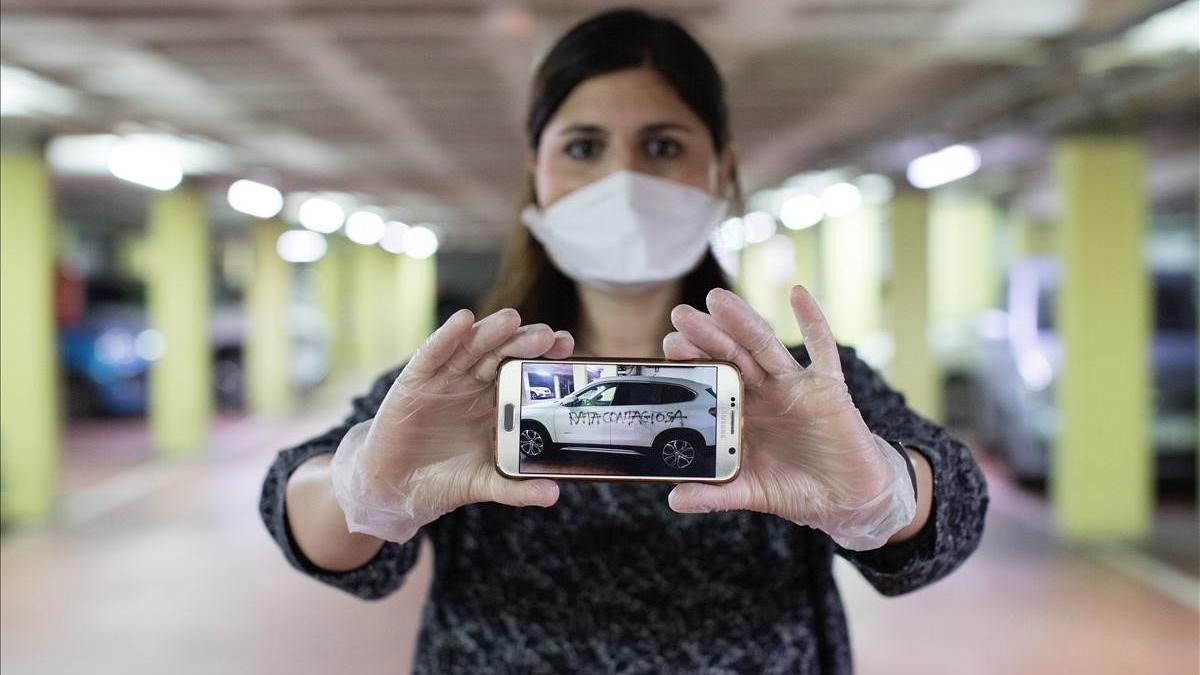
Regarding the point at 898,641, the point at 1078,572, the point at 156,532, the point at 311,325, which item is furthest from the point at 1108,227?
the point at 156,532

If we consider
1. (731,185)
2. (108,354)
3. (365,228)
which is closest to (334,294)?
(365,228)

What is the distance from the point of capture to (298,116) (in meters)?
7.21

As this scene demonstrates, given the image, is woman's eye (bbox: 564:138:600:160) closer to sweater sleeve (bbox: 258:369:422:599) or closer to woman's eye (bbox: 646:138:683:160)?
woman's eye (bbox: 646:138:683:160)

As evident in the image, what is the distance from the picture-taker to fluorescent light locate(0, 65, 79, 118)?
1.57 meters

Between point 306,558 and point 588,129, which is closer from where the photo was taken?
point 306,558

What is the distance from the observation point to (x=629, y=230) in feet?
4.52

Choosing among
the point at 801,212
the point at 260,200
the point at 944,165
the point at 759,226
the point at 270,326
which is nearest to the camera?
the point at 260,200

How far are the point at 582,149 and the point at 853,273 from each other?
12.4 metres

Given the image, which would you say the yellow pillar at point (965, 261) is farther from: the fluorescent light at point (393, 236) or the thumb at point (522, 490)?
Answer: the thumb at point (522, 490)

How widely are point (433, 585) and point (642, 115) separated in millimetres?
720

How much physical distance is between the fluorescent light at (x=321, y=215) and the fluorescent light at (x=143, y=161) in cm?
54

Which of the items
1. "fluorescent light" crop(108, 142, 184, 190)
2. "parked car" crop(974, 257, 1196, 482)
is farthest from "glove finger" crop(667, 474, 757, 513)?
"parked car" crop(974, 257, 1196, 482)

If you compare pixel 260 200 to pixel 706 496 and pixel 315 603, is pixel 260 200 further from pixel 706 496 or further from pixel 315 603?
pixel 706 496

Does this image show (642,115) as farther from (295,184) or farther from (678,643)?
(295,184)
